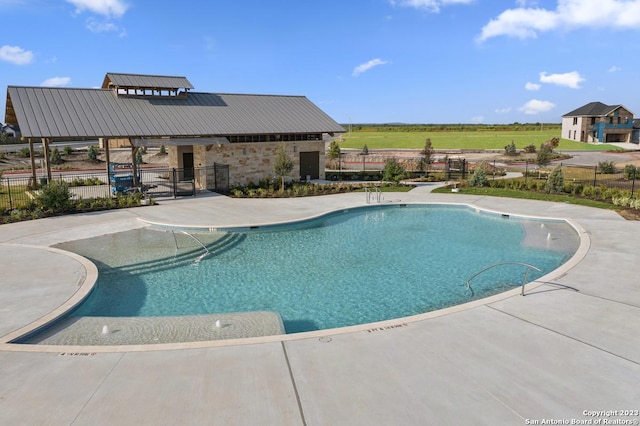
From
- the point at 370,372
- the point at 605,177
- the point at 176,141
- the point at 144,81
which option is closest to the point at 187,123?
the point at 176,141

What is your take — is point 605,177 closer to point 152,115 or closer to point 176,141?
point 176,141

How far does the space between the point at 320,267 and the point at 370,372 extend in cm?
688

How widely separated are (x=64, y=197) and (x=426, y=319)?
17.9 meters

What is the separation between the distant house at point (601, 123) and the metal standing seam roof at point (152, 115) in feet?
215

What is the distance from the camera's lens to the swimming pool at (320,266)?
10.5 meters

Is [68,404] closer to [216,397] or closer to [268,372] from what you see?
[216,397]

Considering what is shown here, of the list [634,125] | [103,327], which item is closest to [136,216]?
[103,327]

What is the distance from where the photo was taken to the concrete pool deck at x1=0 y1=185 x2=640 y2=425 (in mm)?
5738

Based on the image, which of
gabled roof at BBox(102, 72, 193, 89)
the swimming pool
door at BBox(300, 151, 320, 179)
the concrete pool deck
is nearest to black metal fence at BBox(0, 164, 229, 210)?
gabled roof at BBox(102, 72, 193, 89)

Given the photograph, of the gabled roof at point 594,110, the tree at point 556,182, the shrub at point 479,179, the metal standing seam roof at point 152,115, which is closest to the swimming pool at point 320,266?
the tree at point 556,182

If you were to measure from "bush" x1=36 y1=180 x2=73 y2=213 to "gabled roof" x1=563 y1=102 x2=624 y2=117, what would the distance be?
8324 cm

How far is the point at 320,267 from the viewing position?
13.5 metres

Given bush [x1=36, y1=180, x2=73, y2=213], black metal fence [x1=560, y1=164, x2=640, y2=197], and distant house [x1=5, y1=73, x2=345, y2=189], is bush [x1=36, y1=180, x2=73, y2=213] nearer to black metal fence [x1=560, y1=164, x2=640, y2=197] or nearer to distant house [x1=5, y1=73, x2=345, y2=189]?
distant house [x1=5, y1=73, x2=345, y2=189]

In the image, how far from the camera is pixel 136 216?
1956cm
